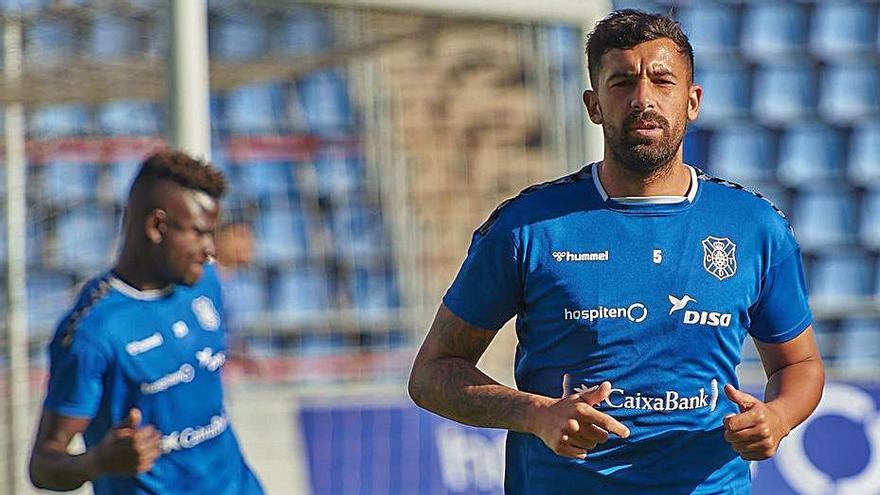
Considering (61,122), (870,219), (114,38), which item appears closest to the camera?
(114,38)

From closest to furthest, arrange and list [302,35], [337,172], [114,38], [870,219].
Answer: [114,38], [302,35], [337,172], [870,219]

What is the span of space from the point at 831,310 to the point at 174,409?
5.36 metres

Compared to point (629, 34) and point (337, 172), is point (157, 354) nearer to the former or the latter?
point (629, 34)

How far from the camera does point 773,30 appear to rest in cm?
1303

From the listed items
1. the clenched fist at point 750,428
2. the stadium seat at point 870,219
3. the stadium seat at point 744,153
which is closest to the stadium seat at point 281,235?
the stadium seat at point 744,153

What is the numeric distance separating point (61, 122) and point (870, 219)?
6590mm

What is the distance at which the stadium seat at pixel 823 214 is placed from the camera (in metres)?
12.4

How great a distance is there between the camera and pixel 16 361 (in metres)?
7.96

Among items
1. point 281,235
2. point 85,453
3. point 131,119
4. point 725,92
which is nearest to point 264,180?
point 281,235

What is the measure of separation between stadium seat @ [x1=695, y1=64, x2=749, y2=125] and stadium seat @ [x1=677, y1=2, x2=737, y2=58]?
0.19 metres

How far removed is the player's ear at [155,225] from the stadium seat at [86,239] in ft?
21.9

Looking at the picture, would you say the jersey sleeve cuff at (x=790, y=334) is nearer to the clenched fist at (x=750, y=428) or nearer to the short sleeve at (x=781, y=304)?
the short sleeve at (x=781, y=304)

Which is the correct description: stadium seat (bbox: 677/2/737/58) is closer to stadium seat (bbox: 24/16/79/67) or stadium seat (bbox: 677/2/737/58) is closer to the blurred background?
the blurred background

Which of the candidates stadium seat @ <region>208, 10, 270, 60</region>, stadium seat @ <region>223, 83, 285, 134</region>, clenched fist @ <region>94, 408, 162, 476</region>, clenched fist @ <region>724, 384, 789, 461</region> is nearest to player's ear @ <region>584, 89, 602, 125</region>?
clenched fist @ <region>724, 384, 789, 461</region>
